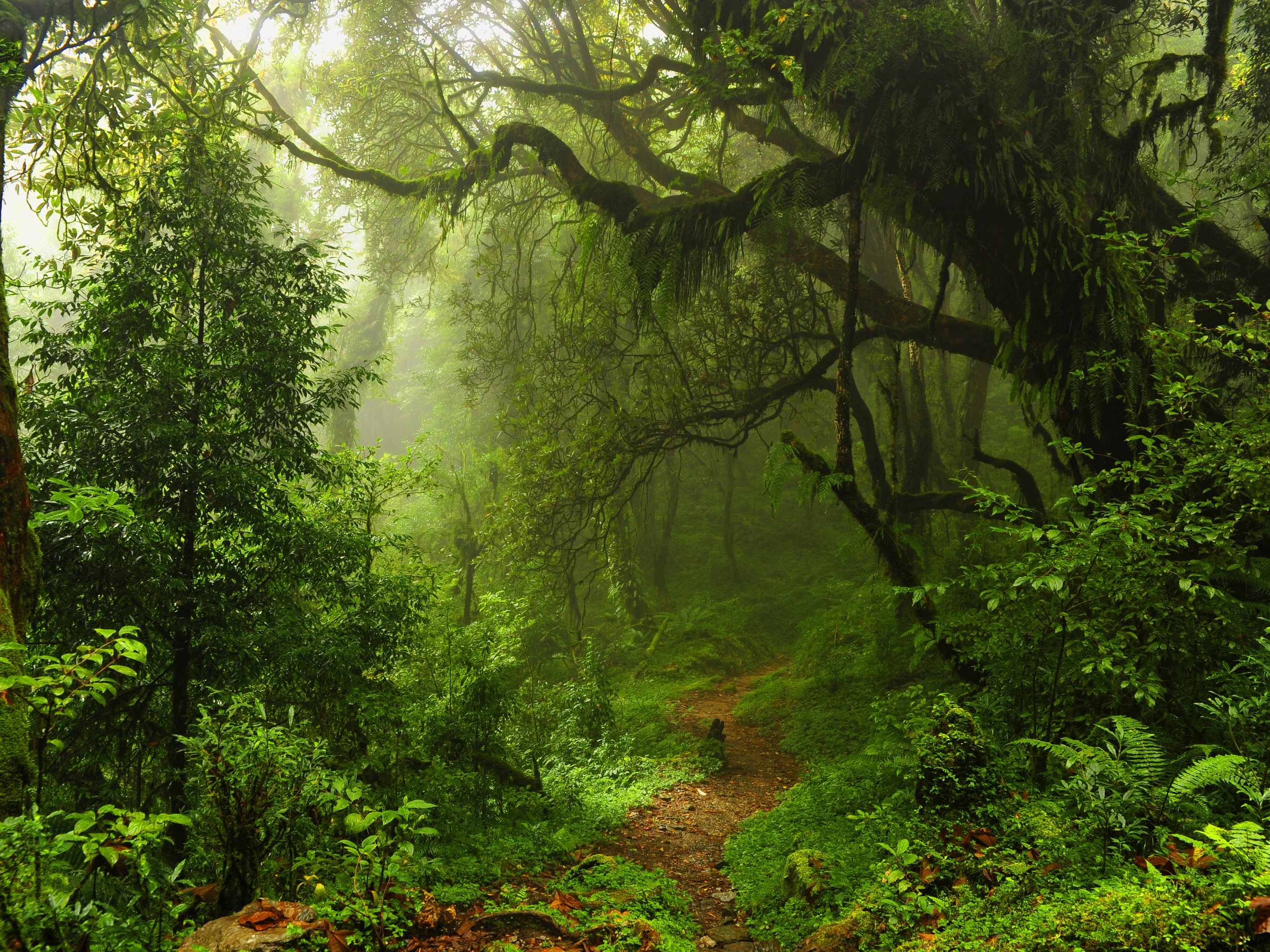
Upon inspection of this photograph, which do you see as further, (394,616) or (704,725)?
(704,725)

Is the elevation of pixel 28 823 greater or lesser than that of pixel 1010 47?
lesser

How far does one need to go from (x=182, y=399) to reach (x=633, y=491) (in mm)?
5316

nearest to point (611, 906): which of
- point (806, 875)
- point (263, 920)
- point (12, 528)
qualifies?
point (806, 875)

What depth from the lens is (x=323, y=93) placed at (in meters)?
12.6

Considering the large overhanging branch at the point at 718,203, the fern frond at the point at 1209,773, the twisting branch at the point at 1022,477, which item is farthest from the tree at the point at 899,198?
the fern frond at the point at 1209,773

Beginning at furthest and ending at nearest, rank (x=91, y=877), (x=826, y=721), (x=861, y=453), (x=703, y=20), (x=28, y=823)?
1. (x=861, y=453)
2. (x=826, y=721)
3. (x=703, y=20)
4. (x=91, y=877)
5. (x=28, y=823)

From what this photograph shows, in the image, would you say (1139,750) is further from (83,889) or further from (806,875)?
(83,889)

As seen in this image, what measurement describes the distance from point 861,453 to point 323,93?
506 inches

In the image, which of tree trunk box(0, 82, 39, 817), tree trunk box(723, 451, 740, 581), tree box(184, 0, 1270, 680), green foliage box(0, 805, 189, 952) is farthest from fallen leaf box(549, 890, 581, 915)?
tree trunk box(723, 451, 740, 581)

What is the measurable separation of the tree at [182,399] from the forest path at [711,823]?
3.54 meters

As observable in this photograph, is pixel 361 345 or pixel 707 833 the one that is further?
pixel 361 345

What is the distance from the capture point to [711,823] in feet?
21.8

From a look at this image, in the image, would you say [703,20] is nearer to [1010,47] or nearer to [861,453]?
[1010,47]

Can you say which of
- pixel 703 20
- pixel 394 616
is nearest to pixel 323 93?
pixel 703 20
